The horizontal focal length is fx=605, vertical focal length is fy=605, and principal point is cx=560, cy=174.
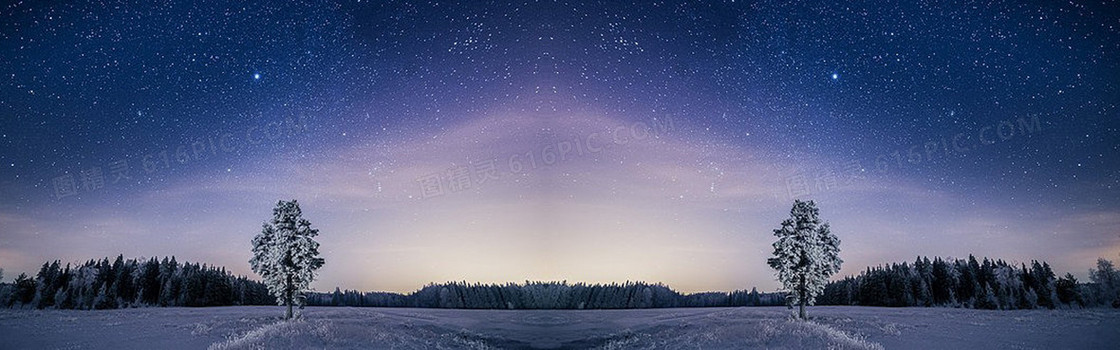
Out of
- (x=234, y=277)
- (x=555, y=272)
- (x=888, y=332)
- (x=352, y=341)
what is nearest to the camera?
(x=555, y=272)

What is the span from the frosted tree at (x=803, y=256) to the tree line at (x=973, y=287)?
63.2 metres

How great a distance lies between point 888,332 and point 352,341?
41.2 meters

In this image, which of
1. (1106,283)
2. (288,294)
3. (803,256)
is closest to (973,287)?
(1106,283)

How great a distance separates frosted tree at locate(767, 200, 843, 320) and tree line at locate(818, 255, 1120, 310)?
2488 inches

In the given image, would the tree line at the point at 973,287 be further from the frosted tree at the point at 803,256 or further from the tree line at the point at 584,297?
the frosted tree at the point at 803,256

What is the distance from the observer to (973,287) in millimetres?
126438

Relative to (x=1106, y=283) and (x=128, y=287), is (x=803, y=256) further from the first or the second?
(x=128, y=287)

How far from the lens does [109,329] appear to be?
49.8 meters

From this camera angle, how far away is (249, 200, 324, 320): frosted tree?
59969mm

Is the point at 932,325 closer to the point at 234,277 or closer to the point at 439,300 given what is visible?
the point at 439,300

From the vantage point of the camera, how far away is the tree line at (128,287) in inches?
4624

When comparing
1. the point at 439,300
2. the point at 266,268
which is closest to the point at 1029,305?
the point at 439,300

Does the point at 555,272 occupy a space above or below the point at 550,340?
above

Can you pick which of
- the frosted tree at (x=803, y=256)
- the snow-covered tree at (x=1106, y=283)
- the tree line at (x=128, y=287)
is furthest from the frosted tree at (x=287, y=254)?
the snow-covered tree at (x=1106, y=283)
